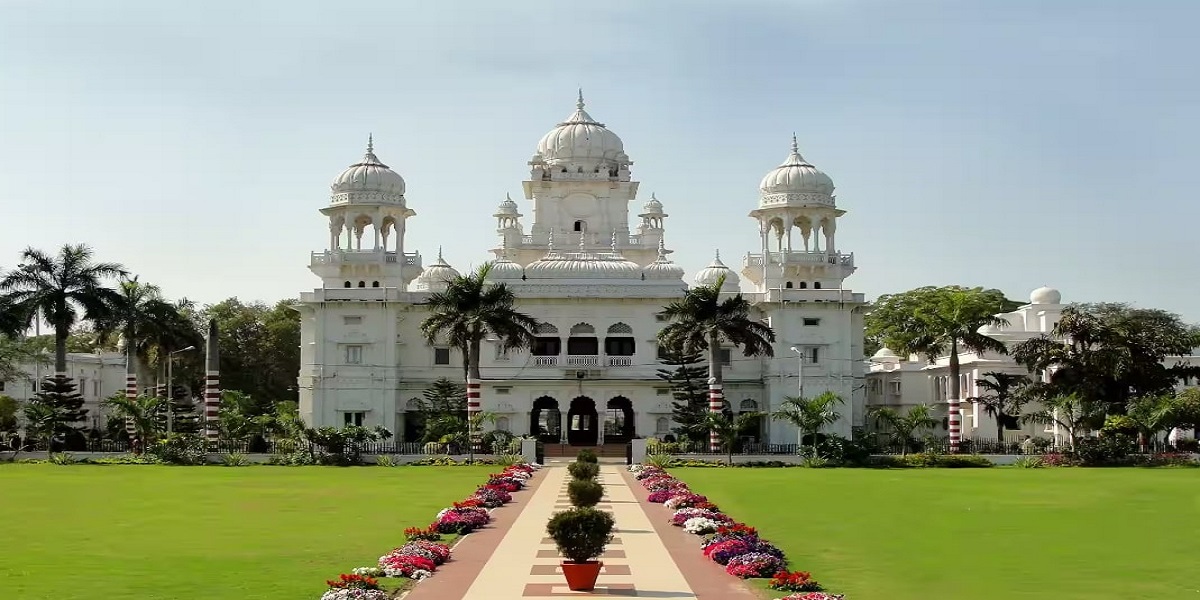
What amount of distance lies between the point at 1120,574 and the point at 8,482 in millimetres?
37988

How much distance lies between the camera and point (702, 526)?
96.8 ft

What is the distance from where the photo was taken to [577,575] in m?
20.7

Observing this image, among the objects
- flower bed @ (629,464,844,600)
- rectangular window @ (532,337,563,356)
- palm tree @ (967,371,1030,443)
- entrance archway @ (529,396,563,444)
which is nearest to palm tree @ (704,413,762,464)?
entrance archway @ (529,396,563,444)

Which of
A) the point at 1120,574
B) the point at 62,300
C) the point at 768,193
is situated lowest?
the point at 1120,574

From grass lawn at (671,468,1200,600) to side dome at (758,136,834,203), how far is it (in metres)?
28.4

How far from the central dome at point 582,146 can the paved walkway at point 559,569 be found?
53347 mm

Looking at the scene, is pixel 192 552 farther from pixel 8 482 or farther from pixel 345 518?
pixel 8 482

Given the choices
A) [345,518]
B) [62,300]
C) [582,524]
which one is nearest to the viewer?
[582,524]

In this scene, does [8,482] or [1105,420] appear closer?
[8,482]

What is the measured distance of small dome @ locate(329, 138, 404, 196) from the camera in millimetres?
78688

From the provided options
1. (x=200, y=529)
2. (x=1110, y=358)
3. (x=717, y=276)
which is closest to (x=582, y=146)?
(x=717, y=276)

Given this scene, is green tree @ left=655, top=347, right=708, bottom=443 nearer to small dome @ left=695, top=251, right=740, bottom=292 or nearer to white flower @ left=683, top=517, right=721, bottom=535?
small dome @ left=695, top=251, right=740, bottom=292

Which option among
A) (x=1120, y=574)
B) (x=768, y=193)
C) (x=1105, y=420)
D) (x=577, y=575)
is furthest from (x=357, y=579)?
(x=768, y=193)

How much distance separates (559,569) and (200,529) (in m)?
11.2
